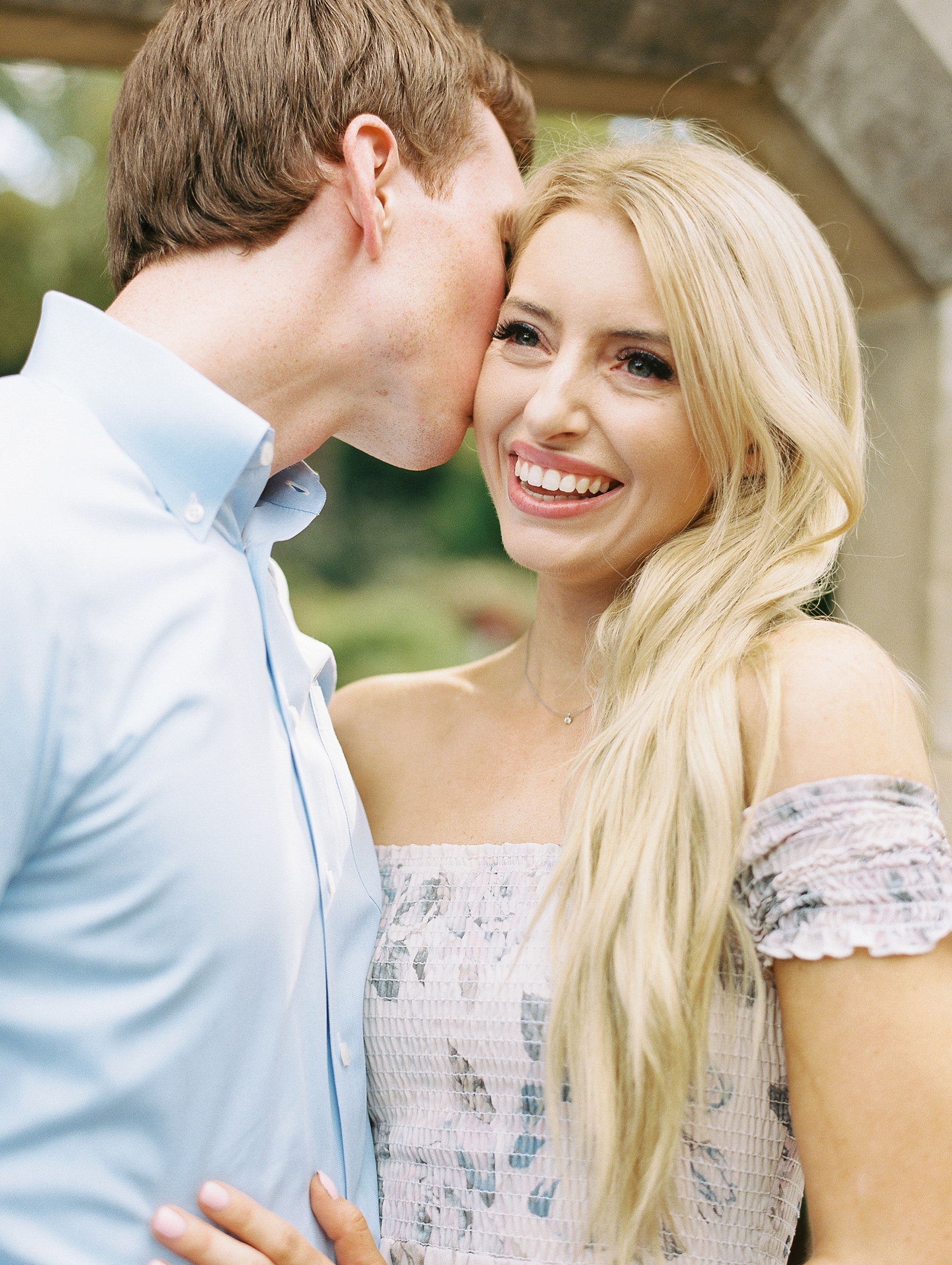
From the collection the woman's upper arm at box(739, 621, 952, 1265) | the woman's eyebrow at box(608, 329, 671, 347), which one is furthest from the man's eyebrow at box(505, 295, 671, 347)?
the woman's upper arm at box(739, 621, 952, 1265)

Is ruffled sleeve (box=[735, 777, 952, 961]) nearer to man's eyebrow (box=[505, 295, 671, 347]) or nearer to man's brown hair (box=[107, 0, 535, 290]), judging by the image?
man's eyebrow (box=[505, 295, 671, 347])

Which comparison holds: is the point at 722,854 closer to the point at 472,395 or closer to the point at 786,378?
the point at 786,378

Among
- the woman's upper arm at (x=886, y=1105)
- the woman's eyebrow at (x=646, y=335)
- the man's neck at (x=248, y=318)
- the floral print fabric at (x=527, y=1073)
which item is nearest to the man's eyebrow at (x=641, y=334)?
the woman's eyebrow at (x=646, y=335)

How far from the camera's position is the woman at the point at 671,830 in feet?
4.51

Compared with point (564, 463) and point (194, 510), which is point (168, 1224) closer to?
point (194, 510)

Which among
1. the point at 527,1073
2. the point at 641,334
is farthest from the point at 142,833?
the point at 641,334

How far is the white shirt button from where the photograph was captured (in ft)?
4.77

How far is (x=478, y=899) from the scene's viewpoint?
5.62 ft

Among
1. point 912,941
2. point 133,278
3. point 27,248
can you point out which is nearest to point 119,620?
point 133,278

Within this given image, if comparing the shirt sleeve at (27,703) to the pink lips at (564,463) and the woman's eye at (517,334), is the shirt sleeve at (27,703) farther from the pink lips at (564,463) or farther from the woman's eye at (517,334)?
the woman's eye at (517,334)

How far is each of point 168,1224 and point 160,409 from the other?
963 millimetres

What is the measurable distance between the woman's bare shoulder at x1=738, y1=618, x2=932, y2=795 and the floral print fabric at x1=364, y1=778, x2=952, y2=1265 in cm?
3

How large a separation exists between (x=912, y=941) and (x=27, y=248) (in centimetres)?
1440

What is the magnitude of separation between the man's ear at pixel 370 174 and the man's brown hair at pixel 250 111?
3 centimetres
